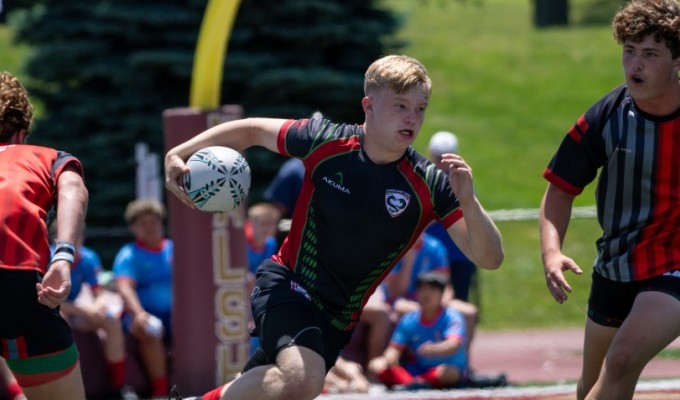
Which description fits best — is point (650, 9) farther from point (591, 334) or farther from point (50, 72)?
point (50, 72)

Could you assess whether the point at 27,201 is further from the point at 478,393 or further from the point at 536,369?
the point at 536,369

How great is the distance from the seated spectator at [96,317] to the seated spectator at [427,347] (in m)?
2.05

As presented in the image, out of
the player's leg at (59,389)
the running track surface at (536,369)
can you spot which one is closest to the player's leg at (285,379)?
the player's leg at (59,389)

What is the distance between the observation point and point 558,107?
2592 cm

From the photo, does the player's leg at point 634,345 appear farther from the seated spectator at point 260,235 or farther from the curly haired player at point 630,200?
the seated spectator at point 260,235

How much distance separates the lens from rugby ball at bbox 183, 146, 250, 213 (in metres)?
5.68

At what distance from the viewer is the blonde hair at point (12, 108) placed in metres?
5.63

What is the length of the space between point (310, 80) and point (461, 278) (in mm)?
6688

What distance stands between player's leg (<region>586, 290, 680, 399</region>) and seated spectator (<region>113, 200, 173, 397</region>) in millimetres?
5321

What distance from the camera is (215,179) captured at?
18.6 ft

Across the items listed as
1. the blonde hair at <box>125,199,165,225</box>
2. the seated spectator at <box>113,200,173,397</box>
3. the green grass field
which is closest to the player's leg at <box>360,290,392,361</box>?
the seated spectator at <box>113,200,173,397</box>

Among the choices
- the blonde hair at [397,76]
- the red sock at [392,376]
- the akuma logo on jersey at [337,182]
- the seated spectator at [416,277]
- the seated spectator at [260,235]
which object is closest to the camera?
the blonde hair at [397,76]

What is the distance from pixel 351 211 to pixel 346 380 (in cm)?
446

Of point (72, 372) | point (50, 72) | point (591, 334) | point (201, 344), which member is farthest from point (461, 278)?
point (50, 72)
